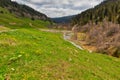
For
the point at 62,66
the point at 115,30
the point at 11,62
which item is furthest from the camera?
the point at 115,30

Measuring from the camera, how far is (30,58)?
24.9m

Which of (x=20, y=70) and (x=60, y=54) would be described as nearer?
(x=20, y=70)

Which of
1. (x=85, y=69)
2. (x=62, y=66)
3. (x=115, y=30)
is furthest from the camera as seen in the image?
(x=115, y=30)

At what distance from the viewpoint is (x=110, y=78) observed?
27844mm

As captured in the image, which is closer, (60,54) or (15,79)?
(15,79)

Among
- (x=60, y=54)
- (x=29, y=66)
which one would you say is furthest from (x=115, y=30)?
(x=29, y=66)

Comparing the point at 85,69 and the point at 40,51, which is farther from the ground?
the point at 40,51

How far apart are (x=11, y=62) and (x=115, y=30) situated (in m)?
99.6

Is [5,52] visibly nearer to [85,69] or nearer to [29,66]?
[29,66]

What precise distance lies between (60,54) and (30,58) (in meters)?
5.62

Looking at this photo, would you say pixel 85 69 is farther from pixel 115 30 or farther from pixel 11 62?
pixel 115 30

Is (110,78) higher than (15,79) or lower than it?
lower

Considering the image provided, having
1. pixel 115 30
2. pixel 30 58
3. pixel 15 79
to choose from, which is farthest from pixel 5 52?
pixel 115 30

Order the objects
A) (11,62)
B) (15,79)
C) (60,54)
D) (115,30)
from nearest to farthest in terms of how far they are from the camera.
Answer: (15,79) → (11,62) → (60,54) → (115,30)
